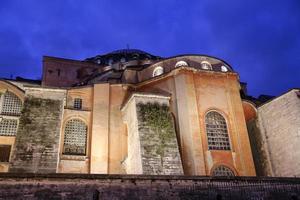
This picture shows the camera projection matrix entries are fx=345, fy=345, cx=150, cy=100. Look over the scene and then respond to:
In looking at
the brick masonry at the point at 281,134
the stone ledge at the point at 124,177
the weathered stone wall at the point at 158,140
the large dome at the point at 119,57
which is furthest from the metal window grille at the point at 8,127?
the brick masonry at the point at 281,134

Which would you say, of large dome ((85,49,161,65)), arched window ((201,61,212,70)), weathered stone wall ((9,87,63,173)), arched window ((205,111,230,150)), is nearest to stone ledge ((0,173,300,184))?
weathered stone wall ((9,87,63,173))

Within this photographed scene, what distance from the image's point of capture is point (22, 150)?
1507cm

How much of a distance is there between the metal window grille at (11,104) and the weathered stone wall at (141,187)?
1046cm

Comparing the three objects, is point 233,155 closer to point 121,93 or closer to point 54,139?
point 121,93

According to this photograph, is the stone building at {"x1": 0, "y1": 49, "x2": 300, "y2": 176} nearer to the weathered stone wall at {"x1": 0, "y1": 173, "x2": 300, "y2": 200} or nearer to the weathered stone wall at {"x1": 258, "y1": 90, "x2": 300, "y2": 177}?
the weathered stone wall at {"x1": 258, "y1": 90, "x2": 300, "y2": 177}

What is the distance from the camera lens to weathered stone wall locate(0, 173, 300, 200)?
10312 millimetres

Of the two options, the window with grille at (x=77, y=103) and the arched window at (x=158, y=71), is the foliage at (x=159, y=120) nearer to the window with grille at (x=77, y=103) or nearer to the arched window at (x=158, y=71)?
the arched window at (x=158, y=71)

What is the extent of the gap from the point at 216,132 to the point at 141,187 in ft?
25.4

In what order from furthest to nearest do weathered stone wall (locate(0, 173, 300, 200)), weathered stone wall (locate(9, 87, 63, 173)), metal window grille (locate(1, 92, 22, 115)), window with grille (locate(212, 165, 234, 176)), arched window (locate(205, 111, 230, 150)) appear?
metal window grille (locate(1, 92, 22, 115)), arched window (locate(205, 111, 230, 150)), window with grille (locate(212, 165, 234, 176)), weathered stone wall (locate(9, 87, 63, 173)), weathered stone wall (locate(0, 173, 300, 200))

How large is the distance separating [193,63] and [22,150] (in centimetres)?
1068

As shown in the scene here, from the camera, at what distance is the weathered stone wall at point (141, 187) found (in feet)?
33.8

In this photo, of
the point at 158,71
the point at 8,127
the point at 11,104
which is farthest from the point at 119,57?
the point at 8,127

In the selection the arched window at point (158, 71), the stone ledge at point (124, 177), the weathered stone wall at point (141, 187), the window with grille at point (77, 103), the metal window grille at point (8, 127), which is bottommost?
the weathered stone wall at point (141, 187)

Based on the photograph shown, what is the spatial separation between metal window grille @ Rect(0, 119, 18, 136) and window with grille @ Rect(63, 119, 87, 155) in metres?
3.44
